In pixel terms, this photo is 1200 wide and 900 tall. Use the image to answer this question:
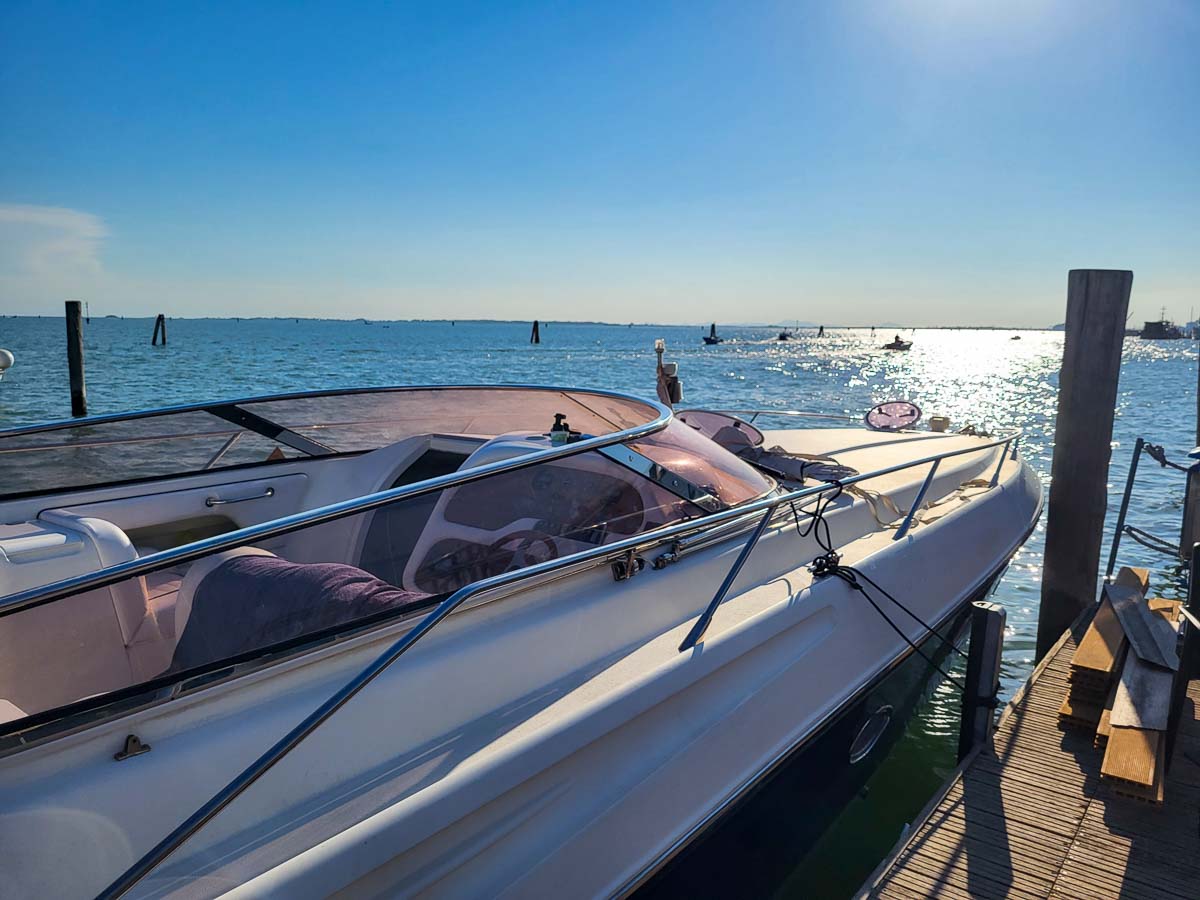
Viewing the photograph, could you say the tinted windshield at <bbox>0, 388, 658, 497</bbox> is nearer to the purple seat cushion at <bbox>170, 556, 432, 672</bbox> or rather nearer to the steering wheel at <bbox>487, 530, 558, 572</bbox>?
the steering wheel at <bbox>487, 530, 558, 572</bbox>

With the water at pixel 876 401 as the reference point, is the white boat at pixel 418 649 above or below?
above

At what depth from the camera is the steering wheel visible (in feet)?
7.85

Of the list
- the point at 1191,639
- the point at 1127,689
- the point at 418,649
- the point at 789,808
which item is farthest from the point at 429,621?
the point at 1127,689

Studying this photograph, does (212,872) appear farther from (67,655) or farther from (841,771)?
(841,771)

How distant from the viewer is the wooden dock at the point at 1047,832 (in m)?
2.66

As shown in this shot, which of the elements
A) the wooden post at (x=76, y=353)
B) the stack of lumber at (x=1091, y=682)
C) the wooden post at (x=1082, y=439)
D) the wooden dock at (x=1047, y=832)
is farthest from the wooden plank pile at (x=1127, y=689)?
the wooden post at (x=76, y=353)

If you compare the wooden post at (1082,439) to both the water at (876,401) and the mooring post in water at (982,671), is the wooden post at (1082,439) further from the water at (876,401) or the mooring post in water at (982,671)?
the mooring post in water at (982,671)

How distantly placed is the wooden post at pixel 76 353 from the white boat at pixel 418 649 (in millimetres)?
13647

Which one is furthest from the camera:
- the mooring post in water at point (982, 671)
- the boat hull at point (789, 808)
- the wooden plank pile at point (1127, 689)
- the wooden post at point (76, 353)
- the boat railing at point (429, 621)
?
the wooden post at point (76, 353)

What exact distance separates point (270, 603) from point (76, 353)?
54.2ft

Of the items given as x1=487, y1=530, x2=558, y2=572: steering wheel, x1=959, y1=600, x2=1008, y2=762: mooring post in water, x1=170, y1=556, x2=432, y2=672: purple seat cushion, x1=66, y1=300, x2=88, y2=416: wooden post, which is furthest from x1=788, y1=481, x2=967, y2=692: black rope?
x1=66, y1=300, x2=88, y2=416: wooden post

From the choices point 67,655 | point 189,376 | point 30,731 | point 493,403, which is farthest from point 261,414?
point 189,376

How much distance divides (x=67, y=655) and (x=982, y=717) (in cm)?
349

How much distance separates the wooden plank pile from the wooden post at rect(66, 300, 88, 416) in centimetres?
1648
